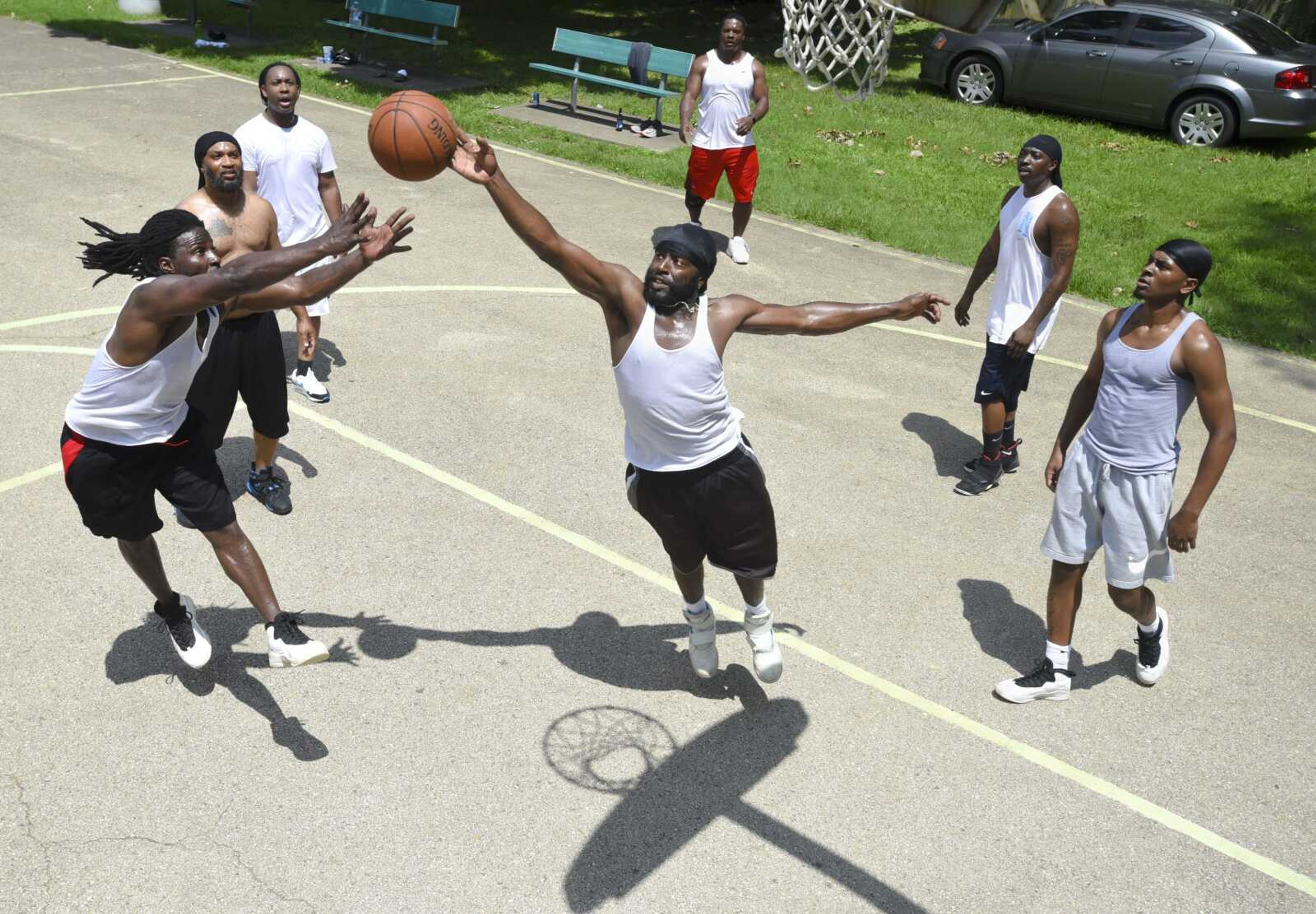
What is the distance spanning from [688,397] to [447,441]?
343cm

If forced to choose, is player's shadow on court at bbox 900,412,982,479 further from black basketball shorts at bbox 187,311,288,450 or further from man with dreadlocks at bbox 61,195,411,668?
man with dreadlocks at bbox 61,195,411,668

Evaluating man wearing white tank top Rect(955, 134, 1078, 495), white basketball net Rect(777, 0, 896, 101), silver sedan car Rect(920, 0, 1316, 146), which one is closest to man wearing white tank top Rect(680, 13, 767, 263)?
white basketball net Rect(777, 0, 896, 101)

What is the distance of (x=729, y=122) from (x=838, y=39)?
1821mm

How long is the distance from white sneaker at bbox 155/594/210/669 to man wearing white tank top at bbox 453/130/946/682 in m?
2.13

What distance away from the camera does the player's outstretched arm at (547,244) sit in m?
4.79

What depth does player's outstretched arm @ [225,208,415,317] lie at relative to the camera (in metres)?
4.68

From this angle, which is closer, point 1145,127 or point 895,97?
point 1145,127

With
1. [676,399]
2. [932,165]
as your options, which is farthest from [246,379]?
[932,165]

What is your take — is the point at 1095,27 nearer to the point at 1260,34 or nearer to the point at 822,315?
the point at 1260,34

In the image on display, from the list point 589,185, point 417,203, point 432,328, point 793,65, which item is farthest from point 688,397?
Result: point 589,185

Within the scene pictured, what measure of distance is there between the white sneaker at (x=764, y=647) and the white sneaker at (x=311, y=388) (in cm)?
417

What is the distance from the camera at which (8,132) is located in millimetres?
14164

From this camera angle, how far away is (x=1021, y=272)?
747 cm

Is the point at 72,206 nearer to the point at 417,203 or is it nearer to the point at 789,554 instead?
the point at 417,203
